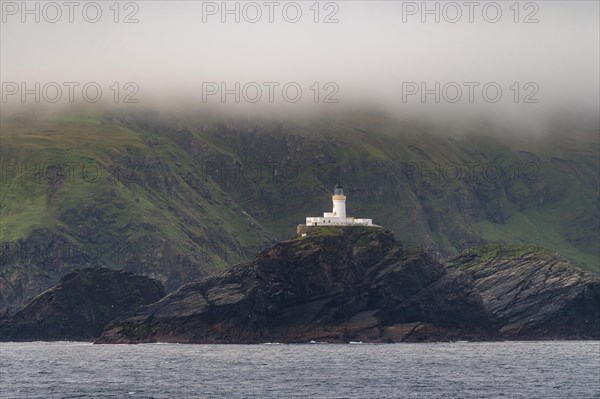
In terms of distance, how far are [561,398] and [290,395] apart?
30.4m

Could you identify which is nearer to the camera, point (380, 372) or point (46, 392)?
point (46, 392)

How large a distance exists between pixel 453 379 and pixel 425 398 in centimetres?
2290

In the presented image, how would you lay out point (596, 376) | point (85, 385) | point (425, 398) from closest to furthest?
point (425, 398) → point (85, 385) → point (596, 376)

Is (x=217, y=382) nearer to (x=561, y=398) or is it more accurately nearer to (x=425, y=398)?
(x=425, y=398)

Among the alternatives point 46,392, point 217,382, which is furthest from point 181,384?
point 46,392

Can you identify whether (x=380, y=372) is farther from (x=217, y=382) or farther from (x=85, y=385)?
(x=85, y=385)

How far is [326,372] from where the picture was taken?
198 meters

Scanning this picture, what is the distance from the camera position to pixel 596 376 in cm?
19325

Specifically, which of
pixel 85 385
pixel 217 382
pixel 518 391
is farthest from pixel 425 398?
pixel 85 385

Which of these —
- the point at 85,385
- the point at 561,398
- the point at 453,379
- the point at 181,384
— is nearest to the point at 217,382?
the point at 181,384

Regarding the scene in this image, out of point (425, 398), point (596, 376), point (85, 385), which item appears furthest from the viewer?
point (596, 376)

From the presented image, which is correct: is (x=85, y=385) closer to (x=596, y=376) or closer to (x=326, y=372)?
(x=326, y=372)

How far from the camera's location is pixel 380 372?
19762 centimetres

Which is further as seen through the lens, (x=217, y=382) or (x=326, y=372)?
(x=326, y=372)
